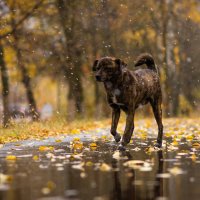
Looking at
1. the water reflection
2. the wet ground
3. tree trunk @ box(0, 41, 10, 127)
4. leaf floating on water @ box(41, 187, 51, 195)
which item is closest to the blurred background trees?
tree trunk @ box(0, 41, 10, 127)

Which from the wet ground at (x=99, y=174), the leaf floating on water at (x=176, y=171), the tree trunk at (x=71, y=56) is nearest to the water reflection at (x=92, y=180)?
the wet ground at (x=99, y=174)

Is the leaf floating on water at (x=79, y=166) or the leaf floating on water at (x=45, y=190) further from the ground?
the leaf floating on water at (x=79, y=166)

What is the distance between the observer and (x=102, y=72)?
44.0 feet

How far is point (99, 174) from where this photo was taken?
925cm

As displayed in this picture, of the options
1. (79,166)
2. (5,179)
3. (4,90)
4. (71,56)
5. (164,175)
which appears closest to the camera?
(5,179)

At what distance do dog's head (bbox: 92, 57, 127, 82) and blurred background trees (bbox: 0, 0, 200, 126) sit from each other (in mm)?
7477

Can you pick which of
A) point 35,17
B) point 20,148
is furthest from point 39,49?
point 20,148

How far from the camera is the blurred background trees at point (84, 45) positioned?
2502cm

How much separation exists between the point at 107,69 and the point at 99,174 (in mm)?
4550

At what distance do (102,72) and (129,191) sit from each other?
601 centimetres

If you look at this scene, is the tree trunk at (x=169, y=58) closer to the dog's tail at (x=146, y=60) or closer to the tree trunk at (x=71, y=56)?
the tree trunk at (x=71, y=56)

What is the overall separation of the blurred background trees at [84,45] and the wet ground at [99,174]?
8.51 meters

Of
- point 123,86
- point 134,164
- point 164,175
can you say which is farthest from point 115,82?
point 164,175

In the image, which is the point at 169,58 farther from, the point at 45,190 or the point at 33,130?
the point at 45,190
